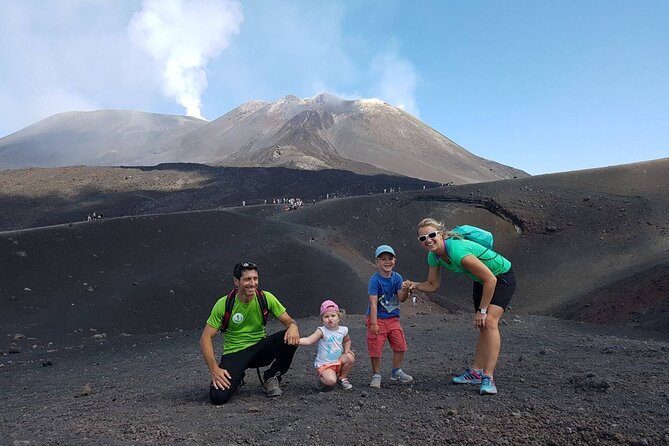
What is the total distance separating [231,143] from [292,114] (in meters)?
20.1

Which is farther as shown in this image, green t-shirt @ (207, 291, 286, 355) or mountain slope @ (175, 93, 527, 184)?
mountain slope @ (175, 93, 527, 184)

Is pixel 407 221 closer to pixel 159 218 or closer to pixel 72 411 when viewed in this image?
pixel 159 218

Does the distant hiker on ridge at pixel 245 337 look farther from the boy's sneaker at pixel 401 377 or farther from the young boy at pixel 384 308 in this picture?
the boy's sneaker at pixel 401 377

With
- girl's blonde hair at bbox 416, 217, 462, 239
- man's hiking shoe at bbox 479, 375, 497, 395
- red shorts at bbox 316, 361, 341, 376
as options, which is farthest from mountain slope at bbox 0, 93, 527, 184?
man's hiking shoe at bbox 479, 375, 497, 395

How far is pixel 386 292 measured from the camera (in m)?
4.91

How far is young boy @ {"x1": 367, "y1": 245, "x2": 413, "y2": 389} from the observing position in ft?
15.9

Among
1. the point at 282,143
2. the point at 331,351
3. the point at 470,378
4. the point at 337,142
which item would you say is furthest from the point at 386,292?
the point at 337,142

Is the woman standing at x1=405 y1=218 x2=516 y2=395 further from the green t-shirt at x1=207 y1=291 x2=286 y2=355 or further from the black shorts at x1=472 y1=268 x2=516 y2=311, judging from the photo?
the green t-shirt at x1=207 y1=291 x2=286 y2=355

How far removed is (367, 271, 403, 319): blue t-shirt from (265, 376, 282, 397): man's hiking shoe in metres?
1.19

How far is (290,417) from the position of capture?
13.2 feet

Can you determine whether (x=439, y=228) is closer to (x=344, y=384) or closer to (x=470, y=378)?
(x=470, y=378)

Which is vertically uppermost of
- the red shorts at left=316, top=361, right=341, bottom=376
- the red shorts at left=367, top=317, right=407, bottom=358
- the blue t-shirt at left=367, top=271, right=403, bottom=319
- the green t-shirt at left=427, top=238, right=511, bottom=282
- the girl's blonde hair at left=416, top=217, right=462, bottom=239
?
the girl's blonde hair at left=416, top=217, right=462, bottom=239

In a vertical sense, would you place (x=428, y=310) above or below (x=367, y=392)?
below

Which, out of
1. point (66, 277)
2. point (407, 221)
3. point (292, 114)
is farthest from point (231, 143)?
point (66, 277)
